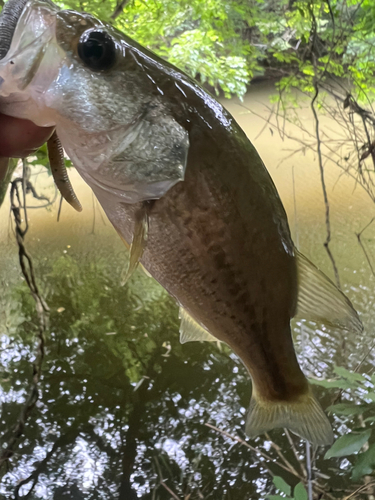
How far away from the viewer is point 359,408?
883 millimetres

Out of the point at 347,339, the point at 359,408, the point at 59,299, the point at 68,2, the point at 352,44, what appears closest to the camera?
the point at 359,408

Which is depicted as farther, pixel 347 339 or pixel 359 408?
pixel 347 339

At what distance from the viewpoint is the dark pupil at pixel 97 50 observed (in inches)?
15.8

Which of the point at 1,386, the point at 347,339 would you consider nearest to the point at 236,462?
the point at 347,339

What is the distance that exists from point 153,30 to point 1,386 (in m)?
2.05

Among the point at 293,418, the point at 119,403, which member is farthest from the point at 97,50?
the point at 119,403

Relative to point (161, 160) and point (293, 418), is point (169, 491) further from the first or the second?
point (161, 160)

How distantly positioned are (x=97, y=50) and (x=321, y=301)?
0.46 m

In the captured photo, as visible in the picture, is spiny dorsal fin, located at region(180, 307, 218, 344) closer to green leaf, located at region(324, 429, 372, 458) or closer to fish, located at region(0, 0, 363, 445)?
fish, located at region(0, 0, 363, 445)

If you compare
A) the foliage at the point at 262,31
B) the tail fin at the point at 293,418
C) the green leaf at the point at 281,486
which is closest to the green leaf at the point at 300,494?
the green leaf at the point at 281,486

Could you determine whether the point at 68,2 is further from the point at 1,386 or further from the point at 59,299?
the point at 1,386

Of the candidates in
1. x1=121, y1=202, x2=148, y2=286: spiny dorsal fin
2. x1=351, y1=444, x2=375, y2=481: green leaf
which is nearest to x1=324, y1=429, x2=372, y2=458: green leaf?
x1=351, y1=444, x2=375, y2=481: green leaf

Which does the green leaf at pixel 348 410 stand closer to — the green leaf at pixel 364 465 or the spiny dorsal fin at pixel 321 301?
the green leaf at pixel 364 465

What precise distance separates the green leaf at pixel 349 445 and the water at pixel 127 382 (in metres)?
0.51
